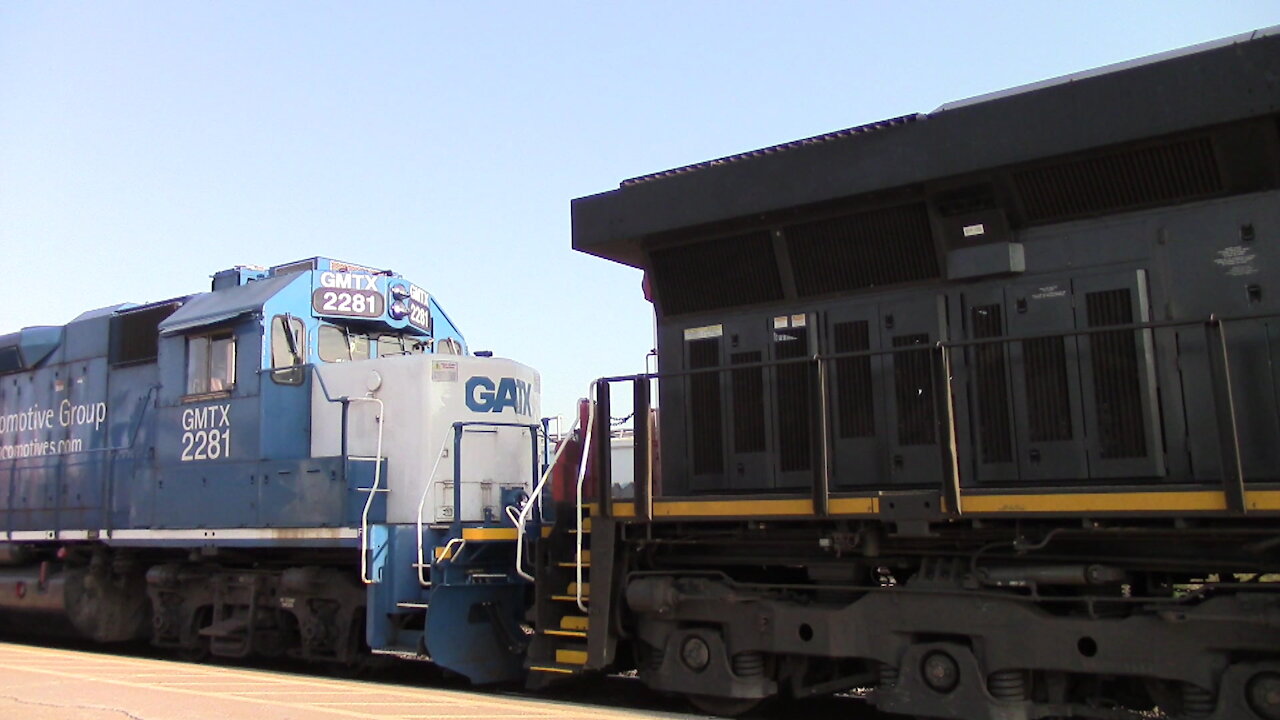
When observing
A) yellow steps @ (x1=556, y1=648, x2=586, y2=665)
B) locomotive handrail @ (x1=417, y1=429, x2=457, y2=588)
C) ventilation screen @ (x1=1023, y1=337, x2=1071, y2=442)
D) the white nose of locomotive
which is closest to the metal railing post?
ventilation screen @ (x1=1023, y1=337, x2=1071, y2=442)

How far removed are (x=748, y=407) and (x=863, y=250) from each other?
125 centimetres

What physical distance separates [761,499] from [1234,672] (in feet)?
8.25

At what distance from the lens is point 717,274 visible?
7.05m

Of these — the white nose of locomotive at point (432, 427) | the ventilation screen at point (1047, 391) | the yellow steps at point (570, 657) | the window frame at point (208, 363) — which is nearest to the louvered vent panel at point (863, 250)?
the ventilation screen at point (1047, 391)

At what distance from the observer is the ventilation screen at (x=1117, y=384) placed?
5.48 metres

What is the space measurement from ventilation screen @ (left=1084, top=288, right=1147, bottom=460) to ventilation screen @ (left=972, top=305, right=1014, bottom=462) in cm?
48

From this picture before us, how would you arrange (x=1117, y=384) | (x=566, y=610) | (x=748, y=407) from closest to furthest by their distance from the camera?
(x=1117, y=384) < (x=748, y=407) < (x=566, y=610)

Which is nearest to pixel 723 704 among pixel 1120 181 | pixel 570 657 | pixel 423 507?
pixel 570 657

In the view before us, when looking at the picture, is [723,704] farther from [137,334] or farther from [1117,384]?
[137,334]

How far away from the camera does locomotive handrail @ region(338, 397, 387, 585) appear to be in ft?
27.3

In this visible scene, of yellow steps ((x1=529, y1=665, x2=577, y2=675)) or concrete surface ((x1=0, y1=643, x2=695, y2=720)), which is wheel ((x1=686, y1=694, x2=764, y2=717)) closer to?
concrete surface ((x1=0, y1=643, x2=695, y2=720))

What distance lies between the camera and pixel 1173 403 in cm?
538

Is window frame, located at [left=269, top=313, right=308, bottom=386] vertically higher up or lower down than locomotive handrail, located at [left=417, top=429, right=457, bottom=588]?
higher up

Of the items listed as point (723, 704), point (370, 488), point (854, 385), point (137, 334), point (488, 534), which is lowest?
point (723, 704)
